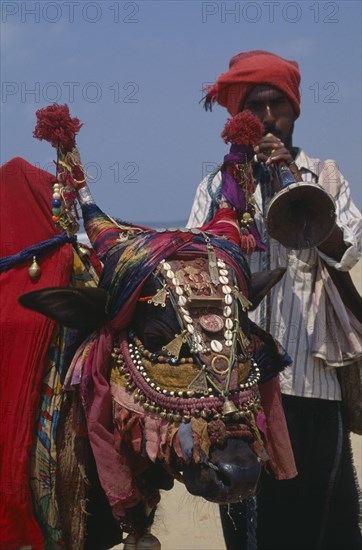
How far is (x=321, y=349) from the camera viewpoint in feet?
15.7

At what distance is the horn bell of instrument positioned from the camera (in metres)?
4.31

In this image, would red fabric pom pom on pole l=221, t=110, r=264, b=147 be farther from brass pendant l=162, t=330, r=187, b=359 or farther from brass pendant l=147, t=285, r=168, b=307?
brass pendant l=162, t=330, r=187, b=359

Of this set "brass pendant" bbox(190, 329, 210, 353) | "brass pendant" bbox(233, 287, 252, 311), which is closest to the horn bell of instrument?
"brass pendant" bbox(233, 287, 252, 311)

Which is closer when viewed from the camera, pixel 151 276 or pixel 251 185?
pixel 151 276

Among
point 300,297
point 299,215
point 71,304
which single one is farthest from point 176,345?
point 300,297

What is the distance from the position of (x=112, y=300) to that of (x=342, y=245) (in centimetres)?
158

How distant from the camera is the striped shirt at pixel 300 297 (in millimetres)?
4801

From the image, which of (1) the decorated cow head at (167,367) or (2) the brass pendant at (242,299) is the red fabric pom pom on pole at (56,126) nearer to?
(1) the decorated cow head at (167,367)

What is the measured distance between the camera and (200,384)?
3.26 metres

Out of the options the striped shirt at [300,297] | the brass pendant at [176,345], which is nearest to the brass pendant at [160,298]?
the brass pendant at [176,345]

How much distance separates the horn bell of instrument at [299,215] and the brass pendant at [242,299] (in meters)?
0.82

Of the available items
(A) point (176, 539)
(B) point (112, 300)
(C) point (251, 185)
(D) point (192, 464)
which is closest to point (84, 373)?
(B) point (112, 300)

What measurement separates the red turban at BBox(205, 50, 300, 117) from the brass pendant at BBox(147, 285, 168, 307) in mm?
1864

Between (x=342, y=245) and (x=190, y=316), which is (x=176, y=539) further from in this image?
(x=190, y=316)
